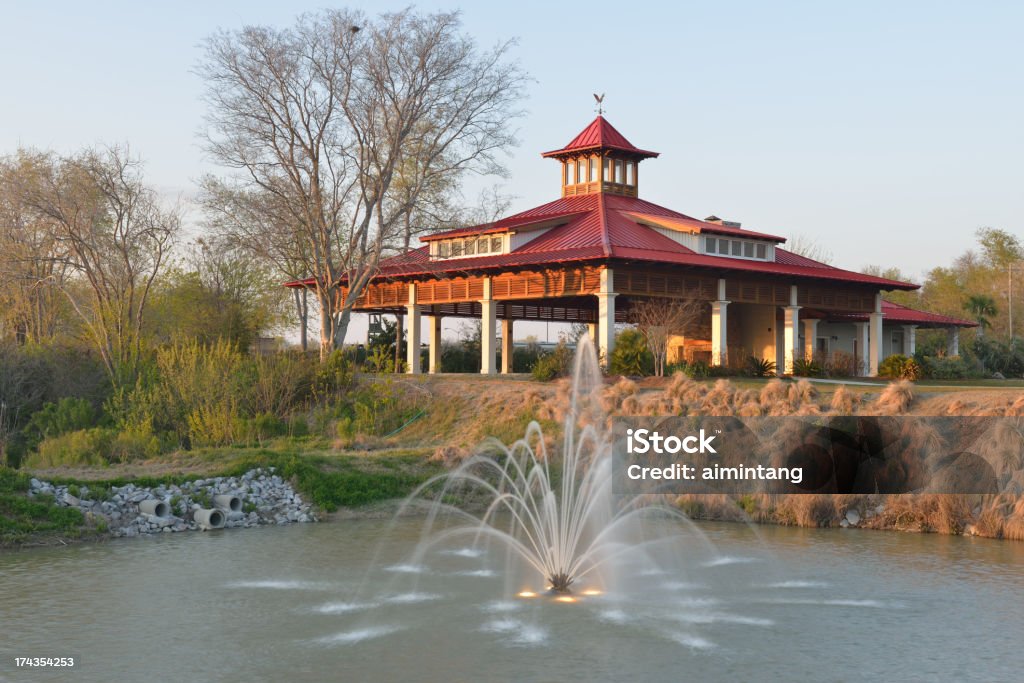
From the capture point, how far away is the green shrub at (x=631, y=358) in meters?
34.1

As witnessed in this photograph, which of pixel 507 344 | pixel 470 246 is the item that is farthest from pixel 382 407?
pixel 507 344

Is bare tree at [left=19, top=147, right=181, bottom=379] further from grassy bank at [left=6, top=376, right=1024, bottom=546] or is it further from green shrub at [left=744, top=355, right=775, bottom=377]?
green shrub at [left=744, top=355, right=775, bottom=377]

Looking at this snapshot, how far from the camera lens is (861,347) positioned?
48250mm

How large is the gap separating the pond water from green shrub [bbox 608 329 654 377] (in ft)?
52.0

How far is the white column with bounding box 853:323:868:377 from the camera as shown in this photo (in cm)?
4383

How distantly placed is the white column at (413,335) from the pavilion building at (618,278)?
5 centimetres

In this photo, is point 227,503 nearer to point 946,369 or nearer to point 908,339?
point 946,369

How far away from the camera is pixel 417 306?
43406mm

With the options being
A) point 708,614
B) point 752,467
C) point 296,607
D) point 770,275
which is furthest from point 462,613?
point 770,275

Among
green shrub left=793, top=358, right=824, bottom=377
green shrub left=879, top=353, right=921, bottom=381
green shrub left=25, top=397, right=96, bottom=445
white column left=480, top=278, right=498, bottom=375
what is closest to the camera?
green shrub left=25, top=397, right=96, bottom=445

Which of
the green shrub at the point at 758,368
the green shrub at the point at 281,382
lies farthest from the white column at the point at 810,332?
the green shrub at the point at 281,382

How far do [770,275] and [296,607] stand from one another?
2963 cm

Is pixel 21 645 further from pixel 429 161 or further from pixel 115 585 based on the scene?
pixel 429 161

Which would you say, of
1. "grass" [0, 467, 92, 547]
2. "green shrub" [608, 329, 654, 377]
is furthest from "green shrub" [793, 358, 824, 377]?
"grass" [0, 467, 92, 547]
